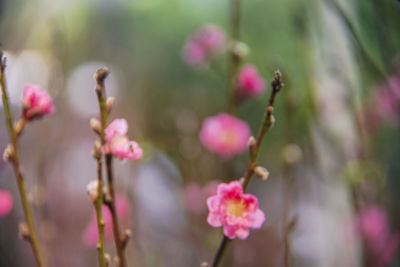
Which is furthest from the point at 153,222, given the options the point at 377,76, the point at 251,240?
the point at 377,76

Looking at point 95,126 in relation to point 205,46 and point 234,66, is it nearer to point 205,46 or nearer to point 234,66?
point 234,66

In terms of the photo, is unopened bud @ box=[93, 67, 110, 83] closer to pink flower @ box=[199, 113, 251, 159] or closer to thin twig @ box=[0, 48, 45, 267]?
thin twig @ box=[0, 48, 45, 267]

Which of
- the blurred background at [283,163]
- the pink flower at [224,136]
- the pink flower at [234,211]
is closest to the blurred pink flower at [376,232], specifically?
the blurred background at [283,163]

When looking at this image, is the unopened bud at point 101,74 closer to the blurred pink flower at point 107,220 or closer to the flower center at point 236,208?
the flower center at point 236,208

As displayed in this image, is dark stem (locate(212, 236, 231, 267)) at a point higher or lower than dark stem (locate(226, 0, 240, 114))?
lower

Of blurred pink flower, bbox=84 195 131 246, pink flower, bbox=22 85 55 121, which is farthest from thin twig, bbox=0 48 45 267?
blurred pink flower, bbox=84 195 131 246

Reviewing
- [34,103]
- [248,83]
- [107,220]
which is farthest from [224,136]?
[34,103]
